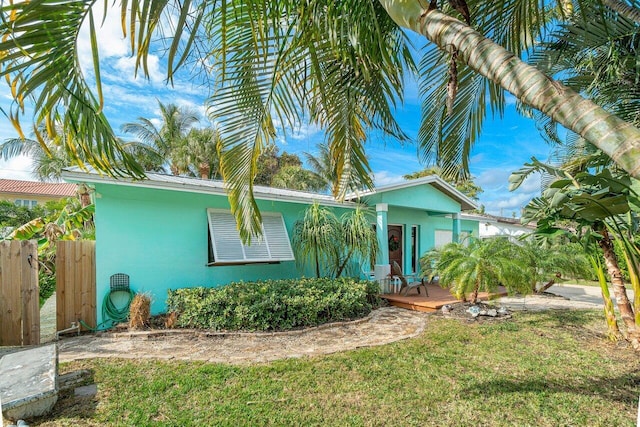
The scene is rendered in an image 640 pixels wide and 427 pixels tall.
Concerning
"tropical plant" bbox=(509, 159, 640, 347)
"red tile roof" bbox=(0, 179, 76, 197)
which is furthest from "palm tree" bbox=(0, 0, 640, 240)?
"red tile roof" bbox=(0, 179, 76, 197)

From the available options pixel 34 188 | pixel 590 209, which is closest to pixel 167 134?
pixel 34 188

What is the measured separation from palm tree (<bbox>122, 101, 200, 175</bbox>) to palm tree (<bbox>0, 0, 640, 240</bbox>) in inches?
884

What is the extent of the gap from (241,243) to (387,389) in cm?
566

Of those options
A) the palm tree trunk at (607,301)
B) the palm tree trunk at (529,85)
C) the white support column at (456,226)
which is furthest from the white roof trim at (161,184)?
the white support column at (456,226)

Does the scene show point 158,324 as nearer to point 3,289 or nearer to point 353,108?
point 3,289

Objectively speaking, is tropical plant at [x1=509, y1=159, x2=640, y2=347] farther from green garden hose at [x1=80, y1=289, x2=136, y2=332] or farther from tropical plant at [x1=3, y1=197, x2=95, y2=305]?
tropical plant at [x1=3, y1=197, x2=95, y2=305]

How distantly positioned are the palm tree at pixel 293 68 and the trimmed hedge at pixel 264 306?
245cm

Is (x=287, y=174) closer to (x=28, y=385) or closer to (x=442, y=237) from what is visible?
(x=442, y=237)

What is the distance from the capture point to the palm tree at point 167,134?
25875 mm

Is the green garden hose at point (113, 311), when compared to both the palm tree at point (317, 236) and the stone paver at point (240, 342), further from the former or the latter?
the palm tree at point (317, 236)

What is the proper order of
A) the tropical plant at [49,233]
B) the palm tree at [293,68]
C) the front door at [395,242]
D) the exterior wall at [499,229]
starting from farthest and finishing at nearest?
the exterior wall at [499,229]
the front door at [395,242]
the tropical plant at [49,233]
the palm tree at [293,68]

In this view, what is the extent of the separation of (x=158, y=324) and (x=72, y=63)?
22.8ft

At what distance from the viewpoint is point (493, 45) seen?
2105 mm

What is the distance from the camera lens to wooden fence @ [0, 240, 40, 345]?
6.62 m
